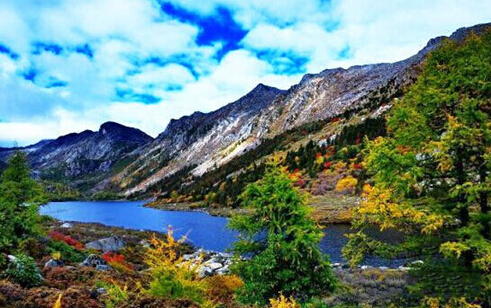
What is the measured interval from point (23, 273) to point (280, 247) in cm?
948

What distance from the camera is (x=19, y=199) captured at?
2675cm

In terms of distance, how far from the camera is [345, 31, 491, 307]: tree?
30.2 feet

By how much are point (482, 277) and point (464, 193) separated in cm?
220

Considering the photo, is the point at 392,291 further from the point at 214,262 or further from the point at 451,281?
the point at 214,262

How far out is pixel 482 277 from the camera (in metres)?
8.85

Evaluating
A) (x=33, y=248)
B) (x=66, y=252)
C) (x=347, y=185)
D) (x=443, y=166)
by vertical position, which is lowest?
(x=347, y=185)

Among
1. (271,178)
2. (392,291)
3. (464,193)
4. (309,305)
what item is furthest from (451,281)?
(392,291)

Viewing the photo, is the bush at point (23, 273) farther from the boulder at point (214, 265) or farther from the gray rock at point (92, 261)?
the boulder at point (214, 265)

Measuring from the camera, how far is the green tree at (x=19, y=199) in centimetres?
2222

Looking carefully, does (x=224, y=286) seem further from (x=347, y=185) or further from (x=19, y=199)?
(x=347, y=185)

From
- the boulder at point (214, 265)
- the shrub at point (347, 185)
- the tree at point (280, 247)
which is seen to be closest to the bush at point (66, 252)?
the boulder at point (214, 265)

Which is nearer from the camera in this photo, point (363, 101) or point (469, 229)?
point (469, 229)

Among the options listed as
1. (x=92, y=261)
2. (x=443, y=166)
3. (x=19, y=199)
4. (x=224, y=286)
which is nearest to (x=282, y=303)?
(x=443, y=166)

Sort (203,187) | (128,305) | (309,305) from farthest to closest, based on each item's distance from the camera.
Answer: (203,187) < (309,305) < (128,305)
